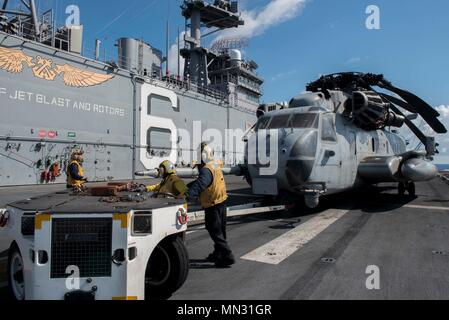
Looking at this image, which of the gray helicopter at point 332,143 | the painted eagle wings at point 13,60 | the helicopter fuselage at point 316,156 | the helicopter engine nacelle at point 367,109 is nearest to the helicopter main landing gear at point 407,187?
the gray helicopter at point 332,143

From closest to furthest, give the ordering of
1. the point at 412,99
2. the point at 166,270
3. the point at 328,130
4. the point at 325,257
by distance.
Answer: the point at 166,270, the point at 325,257, the point at 328,130, the point at 412,99

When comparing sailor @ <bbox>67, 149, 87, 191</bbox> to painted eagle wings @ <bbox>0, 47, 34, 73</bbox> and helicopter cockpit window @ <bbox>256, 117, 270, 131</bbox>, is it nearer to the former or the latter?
helicopter cockpit window @ <bbox>256, 117, 270, 131</bbox>

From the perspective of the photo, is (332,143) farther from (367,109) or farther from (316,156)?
(367,109)

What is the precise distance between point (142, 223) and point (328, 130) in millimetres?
7501

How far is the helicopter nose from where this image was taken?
8.37m

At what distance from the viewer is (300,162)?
8344mm

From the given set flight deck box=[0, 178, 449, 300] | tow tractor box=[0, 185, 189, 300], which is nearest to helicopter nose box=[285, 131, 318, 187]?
flight deck box=[0, 178, 449, 300]

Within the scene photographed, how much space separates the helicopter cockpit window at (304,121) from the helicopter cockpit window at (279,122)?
21cm

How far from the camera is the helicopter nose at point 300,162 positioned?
27.5ft

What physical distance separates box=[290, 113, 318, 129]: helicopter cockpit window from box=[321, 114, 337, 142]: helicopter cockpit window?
0.33 m

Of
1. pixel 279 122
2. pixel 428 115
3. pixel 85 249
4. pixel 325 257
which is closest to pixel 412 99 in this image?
pixel 428 115

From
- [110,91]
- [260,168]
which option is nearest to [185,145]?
[110,91]
